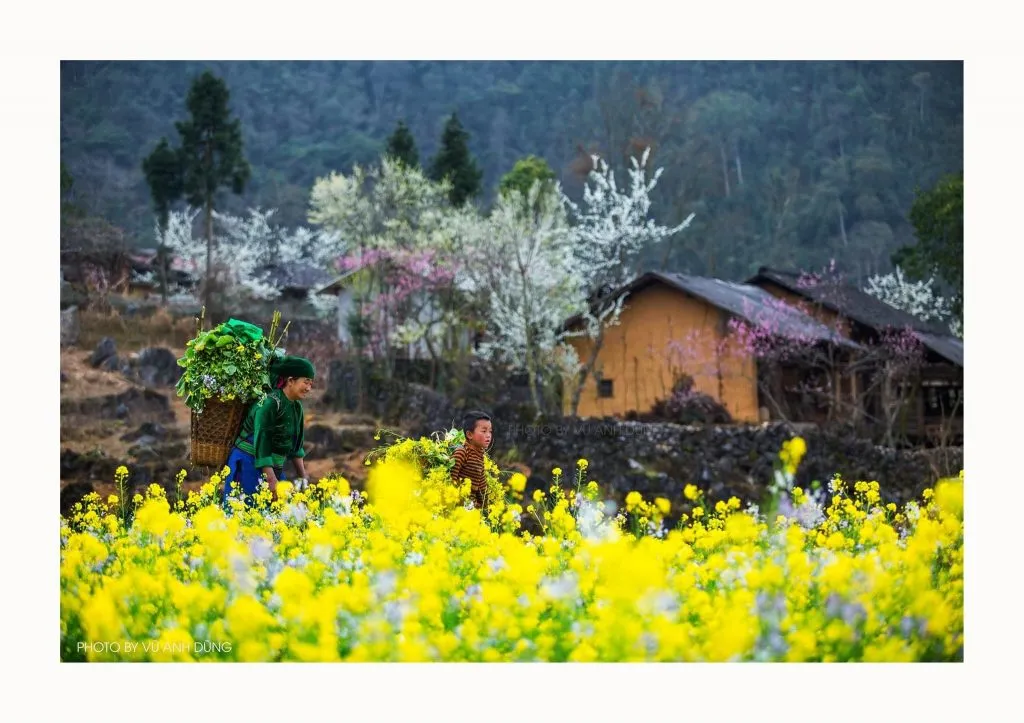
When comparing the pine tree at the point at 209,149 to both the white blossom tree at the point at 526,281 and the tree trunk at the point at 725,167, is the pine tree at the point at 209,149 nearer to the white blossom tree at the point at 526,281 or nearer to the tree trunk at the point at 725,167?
the tree trunk at the point at 725,167

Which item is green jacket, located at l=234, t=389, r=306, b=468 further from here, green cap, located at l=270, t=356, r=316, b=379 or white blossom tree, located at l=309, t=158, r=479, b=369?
white blossom tree, located at l=309, t=158, r=479, b=369

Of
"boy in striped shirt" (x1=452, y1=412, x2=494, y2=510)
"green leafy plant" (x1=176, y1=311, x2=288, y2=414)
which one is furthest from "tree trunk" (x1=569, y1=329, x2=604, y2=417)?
"green leafy plant" (x1=176, y1=311, x2=288, y2=414)

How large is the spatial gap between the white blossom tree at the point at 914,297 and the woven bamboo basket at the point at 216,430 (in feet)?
16.1

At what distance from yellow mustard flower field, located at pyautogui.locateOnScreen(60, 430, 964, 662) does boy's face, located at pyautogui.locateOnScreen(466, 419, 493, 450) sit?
458 mm

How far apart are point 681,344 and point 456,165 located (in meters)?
2.94

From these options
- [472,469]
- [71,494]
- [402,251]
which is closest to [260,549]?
[472,469]

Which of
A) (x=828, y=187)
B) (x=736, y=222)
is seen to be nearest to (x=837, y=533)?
(x=828, y=187)

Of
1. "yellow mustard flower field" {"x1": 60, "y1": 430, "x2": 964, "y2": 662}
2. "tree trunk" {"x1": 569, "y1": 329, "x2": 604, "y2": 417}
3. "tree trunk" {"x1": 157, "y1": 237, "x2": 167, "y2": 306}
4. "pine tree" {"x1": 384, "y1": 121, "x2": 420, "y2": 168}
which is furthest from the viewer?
"tree trunk" {"x1": 569, "y1": 329, "x2": 604, "y2": 417}

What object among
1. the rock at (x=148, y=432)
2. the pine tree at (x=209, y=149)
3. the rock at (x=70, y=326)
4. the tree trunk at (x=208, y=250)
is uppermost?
the pine tree at (x=209, y=149)

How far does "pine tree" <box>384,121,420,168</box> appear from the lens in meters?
9.39

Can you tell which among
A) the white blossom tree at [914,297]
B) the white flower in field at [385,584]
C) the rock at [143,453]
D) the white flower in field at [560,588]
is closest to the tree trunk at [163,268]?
the rock at [143,453]

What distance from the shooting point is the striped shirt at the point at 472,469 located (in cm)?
618

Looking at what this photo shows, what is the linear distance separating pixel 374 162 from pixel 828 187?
13.1ft
